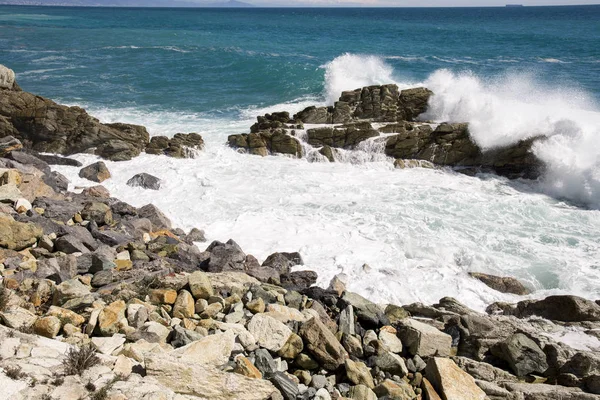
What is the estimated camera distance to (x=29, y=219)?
10516 mm

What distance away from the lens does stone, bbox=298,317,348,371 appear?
6.36 meters

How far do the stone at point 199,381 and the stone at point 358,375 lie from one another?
144 centimetres

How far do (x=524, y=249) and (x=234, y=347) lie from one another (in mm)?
9636

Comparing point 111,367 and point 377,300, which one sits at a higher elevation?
point 111,367

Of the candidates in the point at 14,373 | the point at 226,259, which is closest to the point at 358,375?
the point at 14,373

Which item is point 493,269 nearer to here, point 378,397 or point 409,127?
point 378,397

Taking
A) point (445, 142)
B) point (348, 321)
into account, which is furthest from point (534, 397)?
point (445, 142)

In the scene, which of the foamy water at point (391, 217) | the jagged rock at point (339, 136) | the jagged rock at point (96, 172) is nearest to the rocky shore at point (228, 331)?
the foamy water at point (391, 217)

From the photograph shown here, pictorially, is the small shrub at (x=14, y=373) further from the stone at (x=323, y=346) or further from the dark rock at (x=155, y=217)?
the dark rock at (x=155, y=217)

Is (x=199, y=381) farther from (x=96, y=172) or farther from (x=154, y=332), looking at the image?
(x=96, y=172)

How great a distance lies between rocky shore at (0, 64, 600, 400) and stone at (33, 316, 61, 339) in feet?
0.08

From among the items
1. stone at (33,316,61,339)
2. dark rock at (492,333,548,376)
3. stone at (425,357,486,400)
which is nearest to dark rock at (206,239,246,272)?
stone at (33,316,61,339)

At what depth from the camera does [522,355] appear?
698 cm

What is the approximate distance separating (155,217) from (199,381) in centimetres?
910
